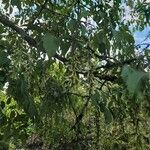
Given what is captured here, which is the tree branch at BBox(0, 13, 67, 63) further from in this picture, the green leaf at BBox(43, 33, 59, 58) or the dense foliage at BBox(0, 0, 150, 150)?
the green leaf at BBox(43, 33, 59, 58)

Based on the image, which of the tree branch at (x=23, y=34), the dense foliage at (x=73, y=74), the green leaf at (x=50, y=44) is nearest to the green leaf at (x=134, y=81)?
the dense foliage at (x=73, y=74)

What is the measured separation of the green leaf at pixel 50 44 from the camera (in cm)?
158

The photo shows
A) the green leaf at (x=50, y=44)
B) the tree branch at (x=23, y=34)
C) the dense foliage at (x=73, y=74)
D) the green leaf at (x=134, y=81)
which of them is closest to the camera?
the green leaf at (x=134, y=81)

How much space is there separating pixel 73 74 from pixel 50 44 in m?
0.52

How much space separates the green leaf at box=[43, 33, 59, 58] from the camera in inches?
62.1

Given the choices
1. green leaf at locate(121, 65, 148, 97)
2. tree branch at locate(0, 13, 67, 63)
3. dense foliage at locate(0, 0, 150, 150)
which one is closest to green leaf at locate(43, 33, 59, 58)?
dense foliage at locate(0, 0, 150, 150)

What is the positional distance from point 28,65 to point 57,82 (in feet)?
Result: 1.86

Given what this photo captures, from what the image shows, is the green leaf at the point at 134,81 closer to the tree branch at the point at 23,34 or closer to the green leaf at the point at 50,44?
the green leaf at the point at 50,44

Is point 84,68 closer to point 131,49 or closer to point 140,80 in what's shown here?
point 131,49

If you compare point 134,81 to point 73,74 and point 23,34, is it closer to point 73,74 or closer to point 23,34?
point 73,74

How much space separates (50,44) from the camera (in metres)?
1.60

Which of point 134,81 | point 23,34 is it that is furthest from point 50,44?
point 23,34

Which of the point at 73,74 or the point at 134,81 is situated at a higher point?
the point at 73,74

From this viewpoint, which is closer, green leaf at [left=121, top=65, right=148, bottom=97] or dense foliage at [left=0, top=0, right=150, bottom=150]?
green leaf at [left=121, top=65, right=148, bottom=97]
